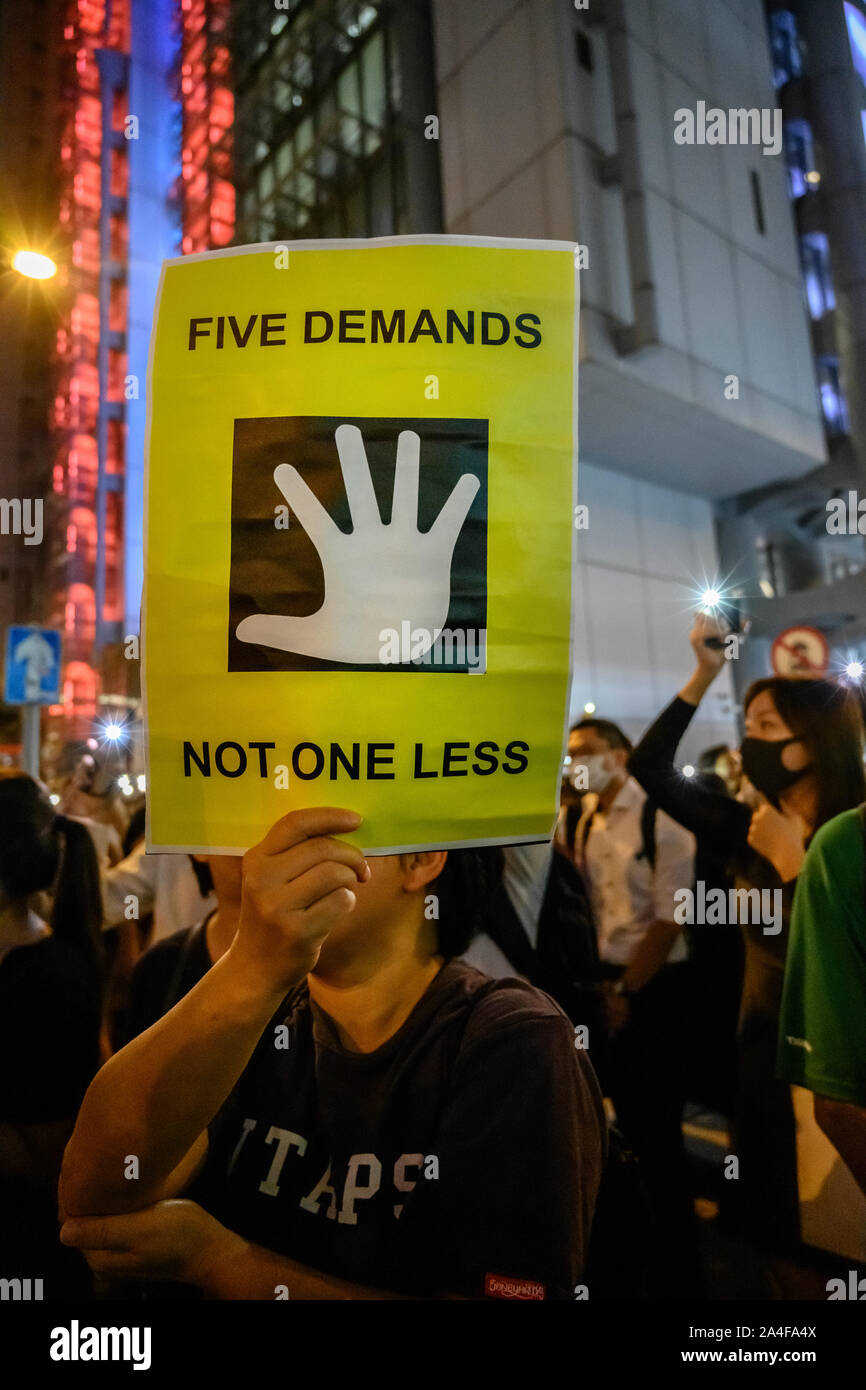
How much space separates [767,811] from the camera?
6.58ft

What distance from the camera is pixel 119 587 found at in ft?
50.6

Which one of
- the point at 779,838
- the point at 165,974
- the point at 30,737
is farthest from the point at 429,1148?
the point at 30,737

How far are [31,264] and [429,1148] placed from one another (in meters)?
2.43

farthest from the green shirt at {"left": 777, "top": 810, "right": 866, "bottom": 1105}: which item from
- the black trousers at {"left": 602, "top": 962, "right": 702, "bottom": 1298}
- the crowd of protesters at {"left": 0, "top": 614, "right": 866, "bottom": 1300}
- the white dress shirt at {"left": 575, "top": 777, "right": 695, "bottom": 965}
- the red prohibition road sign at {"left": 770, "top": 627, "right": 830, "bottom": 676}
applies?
the red prohibition road sign at {"left": 770, "top": 627, "right": 830, "bottom": 676}

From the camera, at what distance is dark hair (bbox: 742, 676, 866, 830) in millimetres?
1872

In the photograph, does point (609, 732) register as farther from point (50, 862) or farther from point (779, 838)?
point (50, 862)

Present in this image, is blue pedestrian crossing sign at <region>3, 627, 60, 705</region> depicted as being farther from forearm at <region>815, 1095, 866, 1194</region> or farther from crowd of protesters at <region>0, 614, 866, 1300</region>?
forearm at <region>815, 1095, 866, 1194</region>

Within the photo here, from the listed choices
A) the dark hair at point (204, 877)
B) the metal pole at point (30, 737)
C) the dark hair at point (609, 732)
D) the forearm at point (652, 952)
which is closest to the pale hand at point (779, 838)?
the forearm at point (652, 952)

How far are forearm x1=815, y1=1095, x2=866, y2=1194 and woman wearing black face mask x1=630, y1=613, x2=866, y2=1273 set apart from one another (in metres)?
0.30

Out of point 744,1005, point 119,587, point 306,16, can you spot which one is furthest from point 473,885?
point 119,587

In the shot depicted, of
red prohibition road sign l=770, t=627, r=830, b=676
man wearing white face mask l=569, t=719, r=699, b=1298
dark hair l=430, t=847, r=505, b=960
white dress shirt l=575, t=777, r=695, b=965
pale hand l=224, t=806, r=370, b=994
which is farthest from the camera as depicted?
white dress shirt l=575, t=777, r=695, b=965

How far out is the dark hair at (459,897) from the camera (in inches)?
50.7

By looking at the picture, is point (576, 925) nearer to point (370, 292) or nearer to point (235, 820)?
point (235, 820)

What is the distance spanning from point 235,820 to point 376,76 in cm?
459
